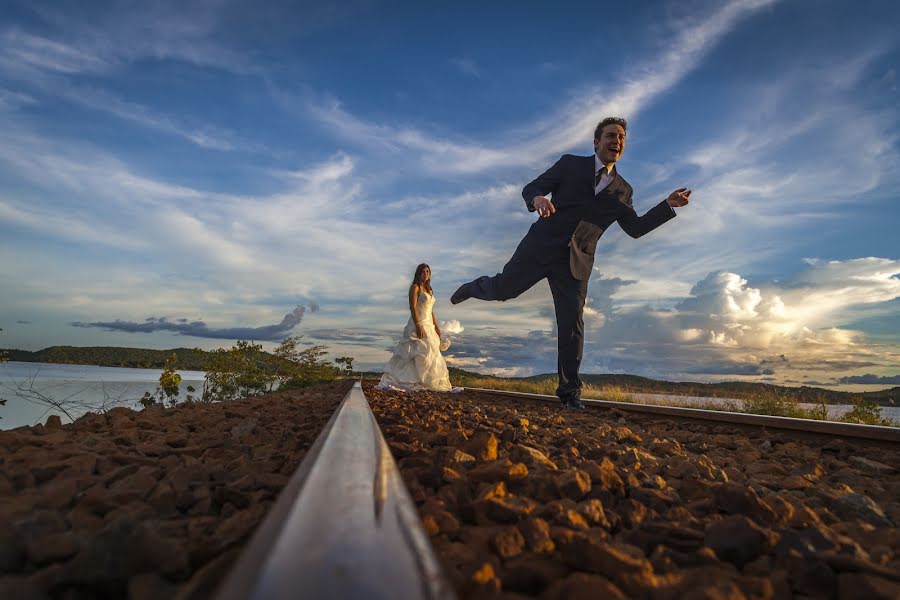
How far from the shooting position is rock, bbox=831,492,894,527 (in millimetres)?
1538

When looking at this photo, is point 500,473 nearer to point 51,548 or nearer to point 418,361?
point 51,548

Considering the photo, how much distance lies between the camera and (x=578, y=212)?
518 cm

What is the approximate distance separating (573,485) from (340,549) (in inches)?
39.0

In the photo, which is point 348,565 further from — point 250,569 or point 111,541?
point 111,541

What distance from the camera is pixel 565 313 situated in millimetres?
5238

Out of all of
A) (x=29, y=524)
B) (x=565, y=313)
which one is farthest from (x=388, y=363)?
(x=29, y=524)

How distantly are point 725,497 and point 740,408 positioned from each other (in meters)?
7.08

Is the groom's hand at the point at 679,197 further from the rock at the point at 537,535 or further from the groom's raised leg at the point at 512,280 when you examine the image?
the rock at the point at 537,535

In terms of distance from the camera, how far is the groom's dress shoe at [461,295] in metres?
6.41

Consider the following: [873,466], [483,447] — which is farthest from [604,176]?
[483,447]

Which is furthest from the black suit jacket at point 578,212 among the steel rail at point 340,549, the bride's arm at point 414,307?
the steel rail at point 340,549

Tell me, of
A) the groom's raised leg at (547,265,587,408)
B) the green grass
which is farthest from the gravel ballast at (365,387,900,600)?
the green grass

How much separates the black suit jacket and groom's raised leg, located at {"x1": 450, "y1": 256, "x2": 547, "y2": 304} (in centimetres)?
19

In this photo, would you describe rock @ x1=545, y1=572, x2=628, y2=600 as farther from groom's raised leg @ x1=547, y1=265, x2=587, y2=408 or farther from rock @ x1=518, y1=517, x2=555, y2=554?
groom's raised leg @ x1=547, y1=265, x2=587, y2=408
